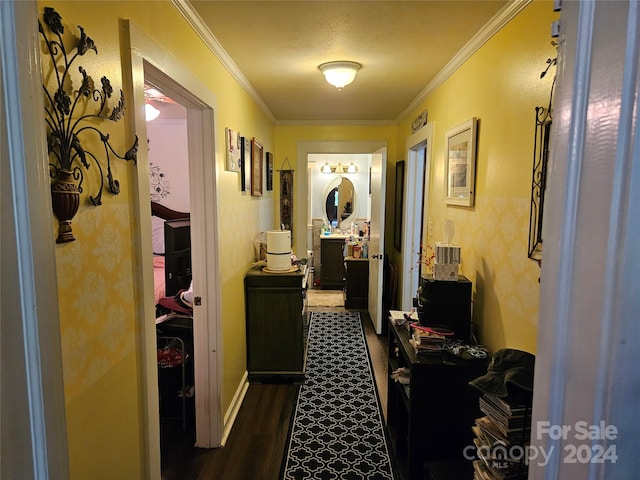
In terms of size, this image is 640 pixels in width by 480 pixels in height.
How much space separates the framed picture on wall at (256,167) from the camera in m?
3.31

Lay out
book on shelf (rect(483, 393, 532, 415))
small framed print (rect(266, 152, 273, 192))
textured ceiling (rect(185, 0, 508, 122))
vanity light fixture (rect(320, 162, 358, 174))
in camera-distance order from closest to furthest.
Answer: book on shelf (rect(483, 393, 532, 415)) → textured ceiling (rect(185, 0, 508, 122)) → small framed print (rect(266, 152, 273, 192)) → vanity light fixture (rect(320, 162, 358, 174))

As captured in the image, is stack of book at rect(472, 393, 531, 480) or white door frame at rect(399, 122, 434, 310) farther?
white door frame at rect(399, 122, 434, 310)

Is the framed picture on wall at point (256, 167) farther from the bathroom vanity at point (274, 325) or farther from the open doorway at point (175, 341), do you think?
the bathroom vanity at point (274, 325)

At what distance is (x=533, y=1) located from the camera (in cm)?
153

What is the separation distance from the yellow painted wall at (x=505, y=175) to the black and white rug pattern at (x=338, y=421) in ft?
3.35

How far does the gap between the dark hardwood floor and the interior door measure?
117cm

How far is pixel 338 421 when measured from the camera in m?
2.61

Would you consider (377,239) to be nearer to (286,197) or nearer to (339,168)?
(286,197)

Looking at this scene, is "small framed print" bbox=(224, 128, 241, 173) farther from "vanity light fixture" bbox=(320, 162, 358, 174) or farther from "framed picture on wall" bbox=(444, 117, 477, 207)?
"vanity light fixture" bbox=(320, 162, 358, 174)

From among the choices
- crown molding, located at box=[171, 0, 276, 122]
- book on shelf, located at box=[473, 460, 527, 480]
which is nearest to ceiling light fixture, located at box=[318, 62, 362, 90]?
crown molding, located at box=[171, 0, 276, 122]

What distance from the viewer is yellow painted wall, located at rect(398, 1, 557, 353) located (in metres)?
1.52

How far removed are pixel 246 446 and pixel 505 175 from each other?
2177mm

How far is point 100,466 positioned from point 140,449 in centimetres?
25

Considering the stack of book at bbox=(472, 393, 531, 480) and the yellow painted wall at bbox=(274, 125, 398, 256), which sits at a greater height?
the yellow painted wall at bbox=(274, 125, 398, 256)
